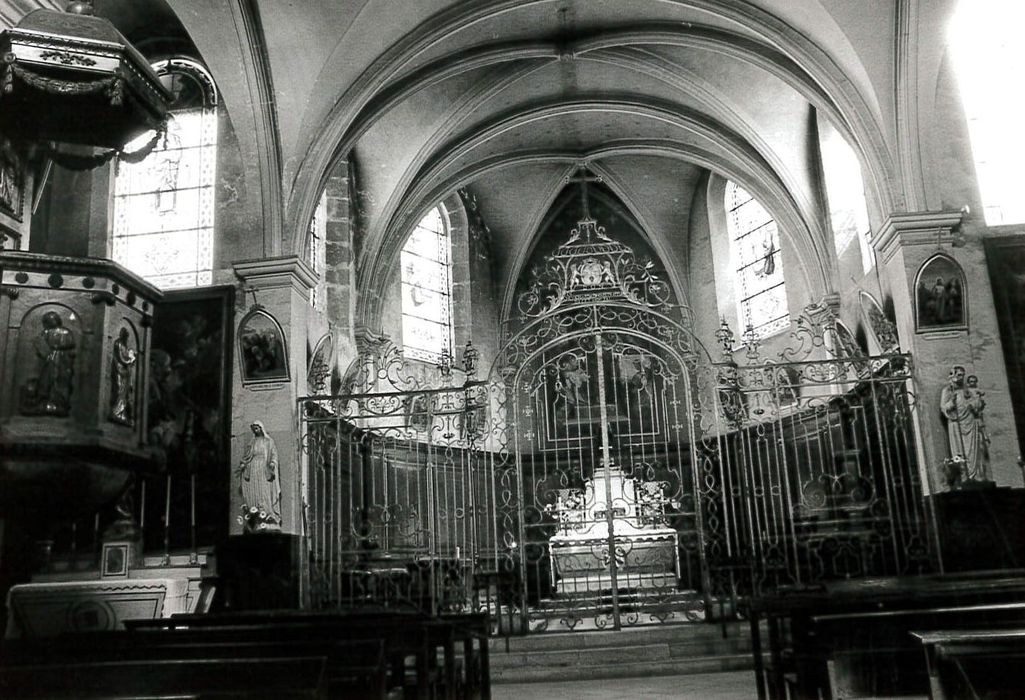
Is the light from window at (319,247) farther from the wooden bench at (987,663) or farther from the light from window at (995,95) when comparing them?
the wooden bench at (987,663)

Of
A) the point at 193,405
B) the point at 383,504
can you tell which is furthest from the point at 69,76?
the point at 383,504

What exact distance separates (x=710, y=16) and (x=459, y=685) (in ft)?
29.0

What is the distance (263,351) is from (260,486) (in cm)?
151

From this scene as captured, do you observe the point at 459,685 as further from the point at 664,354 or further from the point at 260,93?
the point at 664,354

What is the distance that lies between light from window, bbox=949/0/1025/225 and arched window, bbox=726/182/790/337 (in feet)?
15.6

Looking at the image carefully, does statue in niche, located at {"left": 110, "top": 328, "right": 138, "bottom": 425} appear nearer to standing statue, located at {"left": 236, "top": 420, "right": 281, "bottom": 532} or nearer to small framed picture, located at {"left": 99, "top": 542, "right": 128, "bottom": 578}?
small framed picture, located at {"left": 99, "top": 542, "right": 128, "bottom": 578}

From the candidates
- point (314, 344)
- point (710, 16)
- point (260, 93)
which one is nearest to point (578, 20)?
point (710, 16)

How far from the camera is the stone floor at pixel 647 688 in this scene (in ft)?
24.2

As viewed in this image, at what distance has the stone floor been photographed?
7367 mm

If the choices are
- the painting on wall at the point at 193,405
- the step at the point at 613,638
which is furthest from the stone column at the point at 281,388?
the step at the point at 613,638

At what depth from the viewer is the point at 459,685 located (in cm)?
674

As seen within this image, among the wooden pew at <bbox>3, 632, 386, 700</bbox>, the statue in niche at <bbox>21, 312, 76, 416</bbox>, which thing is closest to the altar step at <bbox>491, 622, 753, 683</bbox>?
the statue in niche at <bbox>21, 312, 76, 416</bbox>

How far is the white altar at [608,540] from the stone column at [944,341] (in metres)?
2.94

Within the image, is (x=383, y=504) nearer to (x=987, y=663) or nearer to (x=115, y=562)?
(x=115, y=562)
